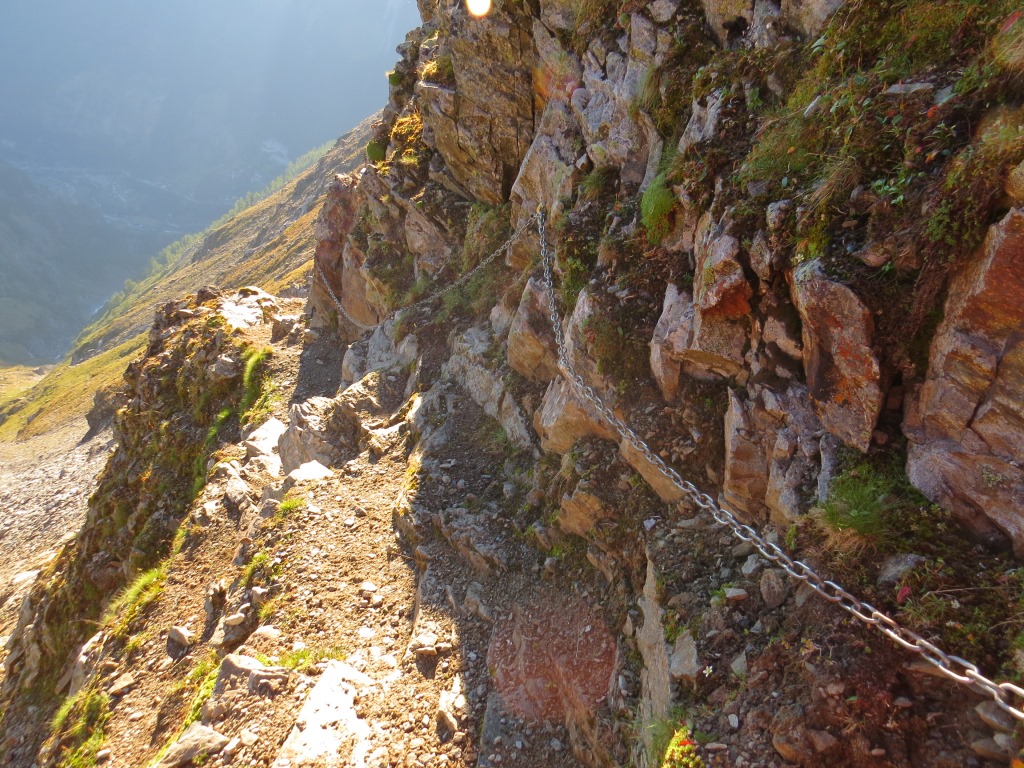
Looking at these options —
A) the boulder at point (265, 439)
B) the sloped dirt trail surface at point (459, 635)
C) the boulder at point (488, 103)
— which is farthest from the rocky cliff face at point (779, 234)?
the boulder at point (265, 439)

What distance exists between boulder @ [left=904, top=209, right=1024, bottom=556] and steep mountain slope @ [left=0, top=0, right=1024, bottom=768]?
0.07 ft

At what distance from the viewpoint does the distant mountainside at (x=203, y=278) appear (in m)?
87.9

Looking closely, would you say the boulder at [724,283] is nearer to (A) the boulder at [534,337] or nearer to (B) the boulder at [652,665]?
(B) the boulder at [652,665]

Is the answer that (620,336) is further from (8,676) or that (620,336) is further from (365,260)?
(8,676)

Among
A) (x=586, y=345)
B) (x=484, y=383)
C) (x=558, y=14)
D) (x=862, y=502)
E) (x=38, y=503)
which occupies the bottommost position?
(x=862, y=502)

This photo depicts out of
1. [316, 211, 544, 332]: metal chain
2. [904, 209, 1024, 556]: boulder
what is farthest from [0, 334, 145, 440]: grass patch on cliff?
[904, 209, 1024, 556]: boulder

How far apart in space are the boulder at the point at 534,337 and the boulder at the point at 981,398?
591 cm

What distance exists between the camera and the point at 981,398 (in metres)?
4.12

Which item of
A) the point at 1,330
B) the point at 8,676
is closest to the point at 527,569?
the point at 8,676

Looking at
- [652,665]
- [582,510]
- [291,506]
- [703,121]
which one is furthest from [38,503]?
[703,121]

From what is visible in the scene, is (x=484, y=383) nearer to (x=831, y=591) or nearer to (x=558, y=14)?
(x=558, y=14)

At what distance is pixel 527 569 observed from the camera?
27.2 feet

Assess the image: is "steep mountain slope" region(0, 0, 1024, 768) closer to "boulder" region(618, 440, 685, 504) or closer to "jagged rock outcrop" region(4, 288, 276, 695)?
"boulder" region(618, 440, 685, 504)

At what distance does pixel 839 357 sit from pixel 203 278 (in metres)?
152
